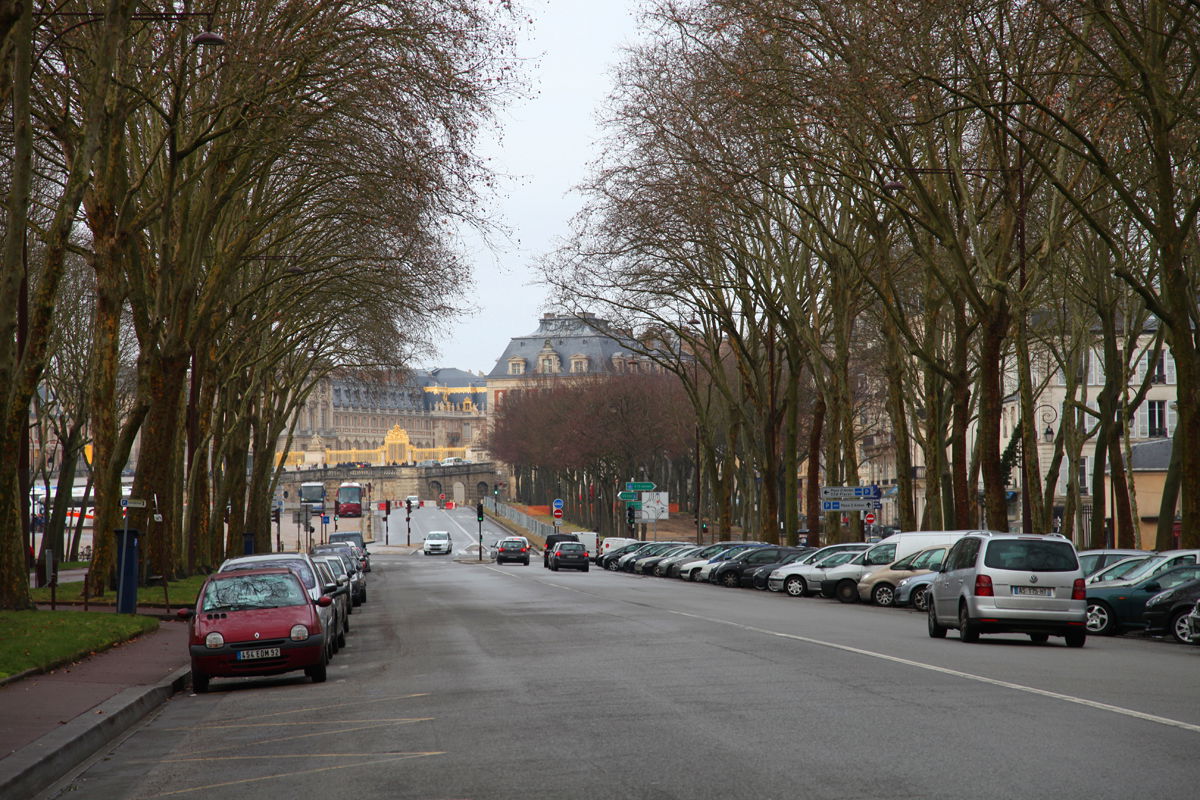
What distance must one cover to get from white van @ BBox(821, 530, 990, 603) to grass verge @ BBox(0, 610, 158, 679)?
18040 millimetres

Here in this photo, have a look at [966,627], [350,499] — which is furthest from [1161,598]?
[350,499]

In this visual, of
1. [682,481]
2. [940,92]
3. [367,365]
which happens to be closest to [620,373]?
[682,481]

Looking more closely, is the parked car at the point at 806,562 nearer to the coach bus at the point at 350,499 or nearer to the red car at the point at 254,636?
the red car at the point at 254,636

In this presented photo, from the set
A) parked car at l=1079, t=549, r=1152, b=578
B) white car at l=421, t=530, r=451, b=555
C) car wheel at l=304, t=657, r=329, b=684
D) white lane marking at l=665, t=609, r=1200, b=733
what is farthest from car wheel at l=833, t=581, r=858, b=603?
white car at l=421, t=530, r=451, b=555

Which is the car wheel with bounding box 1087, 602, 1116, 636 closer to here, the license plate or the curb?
the license plate

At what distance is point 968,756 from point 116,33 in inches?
643

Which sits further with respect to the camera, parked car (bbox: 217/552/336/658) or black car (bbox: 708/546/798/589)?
black car (bbox: 708/546/798/589)

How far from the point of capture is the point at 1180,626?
22.7 meters

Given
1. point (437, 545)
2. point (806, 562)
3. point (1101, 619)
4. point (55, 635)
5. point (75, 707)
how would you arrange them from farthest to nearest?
point (437, 545)
point (806, 562)
point (1101, 619)
point (55, 635)
point (75, 707)

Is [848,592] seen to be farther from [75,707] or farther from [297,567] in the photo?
[75,707]

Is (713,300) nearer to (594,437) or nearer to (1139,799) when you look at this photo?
(594,437)

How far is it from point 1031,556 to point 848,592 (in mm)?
17848

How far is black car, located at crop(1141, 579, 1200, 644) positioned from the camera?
22719 millimetres

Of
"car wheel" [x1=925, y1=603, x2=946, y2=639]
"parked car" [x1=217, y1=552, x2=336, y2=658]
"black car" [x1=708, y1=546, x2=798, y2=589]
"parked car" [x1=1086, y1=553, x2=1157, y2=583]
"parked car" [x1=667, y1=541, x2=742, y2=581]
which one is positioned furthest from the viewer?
"parked car" [x1=667, y1=541, x2=742, y2=581]
